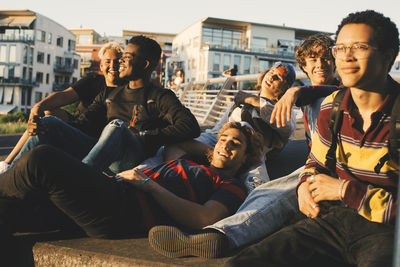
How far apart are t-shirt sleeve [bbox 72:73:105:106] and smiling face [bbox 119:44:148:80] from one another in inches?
27.2

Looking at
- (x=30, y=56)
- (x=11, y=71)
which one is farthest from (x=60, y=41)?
(x=11, y=71)

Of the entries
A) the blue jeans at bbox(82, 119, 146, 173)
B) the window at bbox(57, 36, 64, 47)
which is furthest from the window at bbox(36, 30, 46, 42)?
the blue jeans at bbox(82, 119, 146, 173)

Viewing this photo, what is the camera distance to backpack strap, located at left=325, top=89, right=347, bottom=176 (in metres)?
2.20

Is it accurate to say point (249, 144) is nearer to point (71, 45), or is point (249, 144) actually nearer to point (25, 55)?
point (25, 55)

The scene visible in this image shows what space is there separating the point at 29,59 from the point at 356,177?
200 feet

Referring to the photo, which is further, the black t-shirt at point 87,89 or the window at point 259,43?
the window at point 259,43

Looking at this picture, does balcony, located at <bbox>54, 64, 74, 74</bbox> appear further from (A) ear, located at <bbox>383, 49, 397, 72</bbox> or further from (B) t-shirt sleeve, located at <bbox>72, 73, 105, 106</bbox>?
(A) ear, located at <bbox>383, 49, 397, 72</bbox>

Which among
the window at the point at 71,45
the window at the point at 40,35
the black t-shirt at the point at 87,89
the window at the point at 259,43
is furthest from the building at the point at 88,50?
the black t-shirt at the point at 87,89

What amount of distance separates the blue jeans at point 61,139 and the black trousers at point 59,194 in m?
1.11

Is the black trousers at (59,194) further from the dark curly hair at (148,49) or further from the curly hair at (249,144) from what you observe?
the dark curly hair at (148,49)

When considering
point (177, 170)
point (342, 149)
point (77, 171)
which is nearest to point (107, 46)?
point (177, 170)

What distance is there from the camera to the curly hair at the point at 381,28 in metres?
2.05

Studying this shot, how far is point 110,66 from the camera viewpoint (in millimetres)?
4641

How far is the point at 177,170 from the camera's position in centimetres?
304
